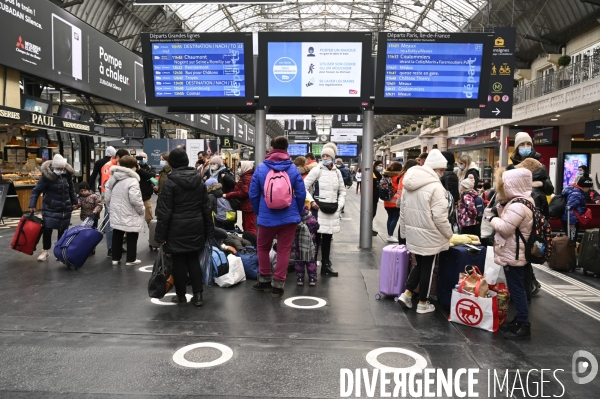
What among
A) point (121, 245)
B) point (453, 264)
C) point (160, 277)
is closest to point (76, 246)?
point (121, 245)

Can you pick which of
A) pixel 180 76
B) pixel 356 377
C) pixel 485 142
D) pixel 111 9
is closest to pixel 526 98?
pixel 485 142

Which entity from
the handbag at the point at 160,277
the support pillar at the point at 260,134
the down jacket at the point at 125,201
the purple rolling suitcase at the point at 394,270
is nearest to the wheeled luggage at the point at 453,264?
the purple rolling suitcase at the point at 394,270

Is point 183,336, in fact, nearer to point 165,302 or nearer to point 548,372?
point 165,302

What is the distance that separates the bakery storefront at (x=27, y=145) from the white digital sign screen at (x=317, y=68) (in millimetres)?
7101

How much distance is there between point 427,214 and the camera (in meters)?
4.74

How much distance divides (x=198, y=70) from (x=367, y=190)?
13.1 feet

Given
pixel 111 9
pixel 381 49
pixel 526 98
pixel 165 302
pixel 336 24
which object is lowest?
pixel 165 302

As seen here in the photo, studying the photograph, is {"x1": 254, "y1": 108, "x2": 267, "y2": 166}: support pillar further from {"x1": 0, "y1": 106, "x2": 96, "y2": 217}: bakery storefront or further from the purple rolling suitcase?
{"x1": 0, "y1": 106, "x2": 96, "y2": 217}: bakery storefront

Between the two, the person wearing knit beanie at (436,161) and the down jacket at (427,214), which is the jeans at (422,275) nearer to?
the down jacket at (427,214)

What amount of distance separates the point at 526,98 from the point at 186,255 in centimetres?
2437

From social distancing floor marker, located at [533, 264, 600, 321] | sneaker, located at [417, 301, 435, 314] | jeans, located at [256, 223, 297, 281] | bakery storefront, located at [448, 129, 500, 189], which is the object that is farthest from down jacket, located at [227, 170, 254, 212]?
bakery storefront, located at [448, 129, 500, 189]

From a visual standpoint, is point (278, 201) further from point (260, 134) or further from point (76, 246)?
point (260, 134)

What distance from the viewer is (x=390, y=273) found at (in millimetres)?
5520

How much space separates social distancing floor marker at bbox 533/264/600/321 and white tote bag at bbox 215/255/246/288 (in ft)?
13.6
